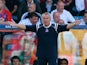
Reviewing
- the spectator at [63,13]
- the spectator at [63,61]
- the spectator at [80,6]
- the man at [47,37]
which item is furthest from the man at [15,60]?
the spectator at [80,6]

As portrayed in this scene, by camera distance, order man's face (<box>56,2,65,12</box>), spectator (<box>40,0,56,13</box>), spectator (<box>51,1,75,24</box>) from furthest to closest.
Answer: spectator (<box>40,0,56,13</box>) → man's face (<box>56,2,65,12</box>) → spectator (<box>51,1,75,24</box>)

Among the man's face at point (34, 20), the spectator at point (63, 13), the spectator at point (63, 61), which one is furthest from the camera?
the spectator at point (63, 13)

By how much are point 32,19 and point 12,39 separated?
789 mm

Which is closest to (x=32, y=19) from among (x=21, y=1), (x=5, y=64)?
(x=5, y=64)

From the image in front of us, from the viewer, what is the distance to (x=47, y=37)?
30.2 feet

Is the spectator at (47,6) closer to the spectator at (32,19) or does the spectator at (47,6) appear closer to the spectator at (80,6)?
the spectator at (80,6)

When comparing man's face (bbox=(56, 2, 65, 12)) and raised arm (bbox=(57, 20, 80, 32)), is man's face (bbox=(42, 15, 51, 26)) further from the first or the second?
man's face (bbox=(56, 2, 65, 12))

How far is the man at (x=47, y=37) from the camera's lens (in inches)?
362

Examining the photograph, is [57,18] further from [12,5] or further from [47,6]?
[12,5]

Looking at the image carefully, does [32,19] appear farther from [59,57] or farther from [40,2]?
[40,2]

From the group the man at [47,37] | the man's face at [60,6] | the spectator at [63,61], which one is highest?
the man's face at [60,6]

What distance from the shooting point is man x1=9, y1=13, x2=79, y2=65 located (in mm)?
9195

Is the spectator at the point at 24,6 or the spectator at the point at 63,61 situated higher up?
the spectator at the point at 24,6

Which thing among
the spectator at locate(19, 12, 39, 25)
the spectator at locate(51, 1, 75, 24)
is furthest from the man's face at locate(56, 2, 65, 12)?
the spectator at locate(19, 12, 39, 25)
